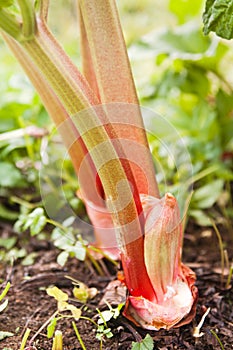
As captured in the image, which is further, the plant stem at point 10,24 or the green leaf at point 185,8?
the green leaf at point 185,8

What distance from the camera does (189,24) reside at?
1.92m

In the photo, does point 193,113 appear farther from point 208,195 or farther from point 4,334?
point 4,334

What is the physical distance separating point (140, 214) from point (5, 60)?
2148mm

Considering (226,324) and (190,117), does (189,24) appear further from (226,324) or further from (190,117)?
(226,324)

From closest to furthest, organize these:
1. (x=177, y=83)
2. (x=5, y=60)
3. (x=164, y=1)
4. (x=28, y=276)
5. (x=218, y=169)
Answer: (x=28, y=276) < (x=218, y=169) < (x=177, y=83) < (x=5, y=60) < (x=164, y=1)

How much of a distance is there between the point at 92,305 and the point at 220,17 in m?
0.61

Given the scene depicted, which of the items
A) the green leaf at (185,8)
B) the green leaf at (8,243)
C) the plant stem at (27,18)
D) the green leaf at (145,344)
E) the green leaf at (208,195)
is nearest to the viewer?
the plant stem at (27,18)

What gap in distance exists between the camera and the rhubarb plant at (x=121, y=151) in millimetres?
897

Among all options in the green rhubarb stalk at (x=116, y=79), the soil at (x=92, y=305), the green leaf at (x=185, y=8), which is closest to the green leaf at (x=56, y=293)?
the soil at (x=92, y=305)

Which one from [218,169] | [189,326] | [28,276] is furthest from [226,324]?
[218,169]

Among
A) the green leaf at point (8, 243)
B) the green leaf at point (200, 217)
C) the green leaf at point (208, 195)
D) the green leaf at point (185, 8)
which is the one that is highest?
the green leaf at point (185, 8)

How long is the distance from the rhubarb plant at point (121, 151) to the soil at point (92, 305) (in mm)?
40

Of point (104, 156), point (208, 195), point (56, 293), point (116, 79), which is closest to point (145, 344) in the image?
point (56, 293)

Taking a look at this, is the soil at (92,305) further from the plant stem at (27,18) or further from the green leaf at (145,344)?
the plant stem at (27,18)
